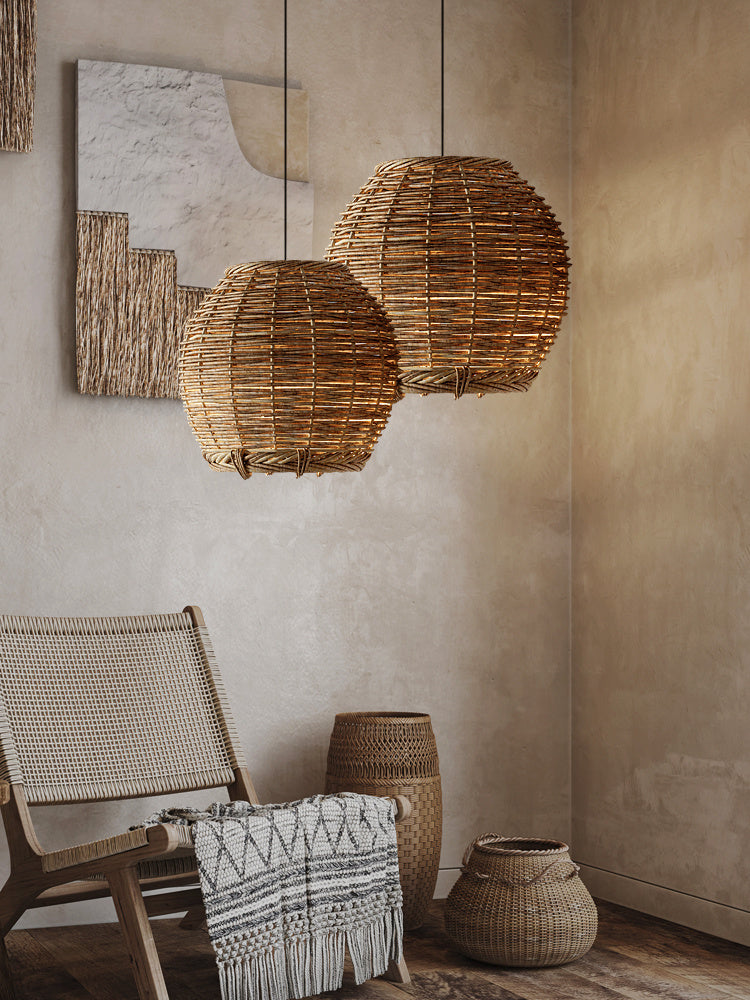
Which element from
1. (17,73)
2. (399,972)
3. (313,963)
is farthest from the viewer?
(17,73)

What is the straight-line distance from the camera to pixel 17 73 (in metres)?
3.19

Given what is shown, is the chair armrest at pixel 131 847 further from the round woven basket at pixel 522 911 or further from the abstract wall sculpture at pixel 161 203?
the abstract wall sculpture at pixel 161 203

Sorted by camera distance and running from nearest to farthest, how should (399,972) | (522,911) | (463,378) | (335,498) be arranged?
(463,378)
(399,972)
(522,911)
(335,498)

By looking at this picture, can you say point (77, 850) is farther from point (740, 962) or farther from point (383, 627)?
point (740, 962)

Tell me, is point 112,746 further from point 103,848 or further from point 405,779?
point 405,779

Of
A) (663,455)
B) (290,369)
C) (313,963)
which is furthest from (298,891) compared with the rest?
(663,455)

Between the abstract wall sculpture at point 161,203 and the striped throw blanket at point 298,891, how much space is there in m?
1.31

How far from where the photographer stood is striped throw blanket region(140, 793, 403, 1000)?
2424mm

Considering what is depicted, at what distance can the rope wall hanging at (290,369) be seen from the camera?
72.9 inches

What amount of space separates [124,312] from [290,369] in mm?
1602

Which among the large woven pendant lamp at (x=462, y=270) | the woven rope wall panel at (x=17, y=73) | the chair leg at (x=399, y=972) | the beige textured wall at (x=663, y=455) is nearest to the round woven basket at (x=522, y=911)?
the chair leg at (x=399, y=972)

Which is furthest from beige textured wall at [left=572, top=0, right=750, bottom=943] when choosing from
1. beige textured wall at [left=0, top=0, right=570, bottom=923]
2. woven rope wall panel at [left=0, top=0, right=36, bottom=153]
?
woven rope wall panel at [left=0, top=0, right=36, bottom=153]

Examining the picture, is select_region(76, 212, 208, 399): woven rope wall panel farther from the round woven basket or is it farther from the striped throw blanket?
the round woven basket

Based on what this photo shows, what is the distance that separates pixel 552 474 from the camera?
3.86 metres
